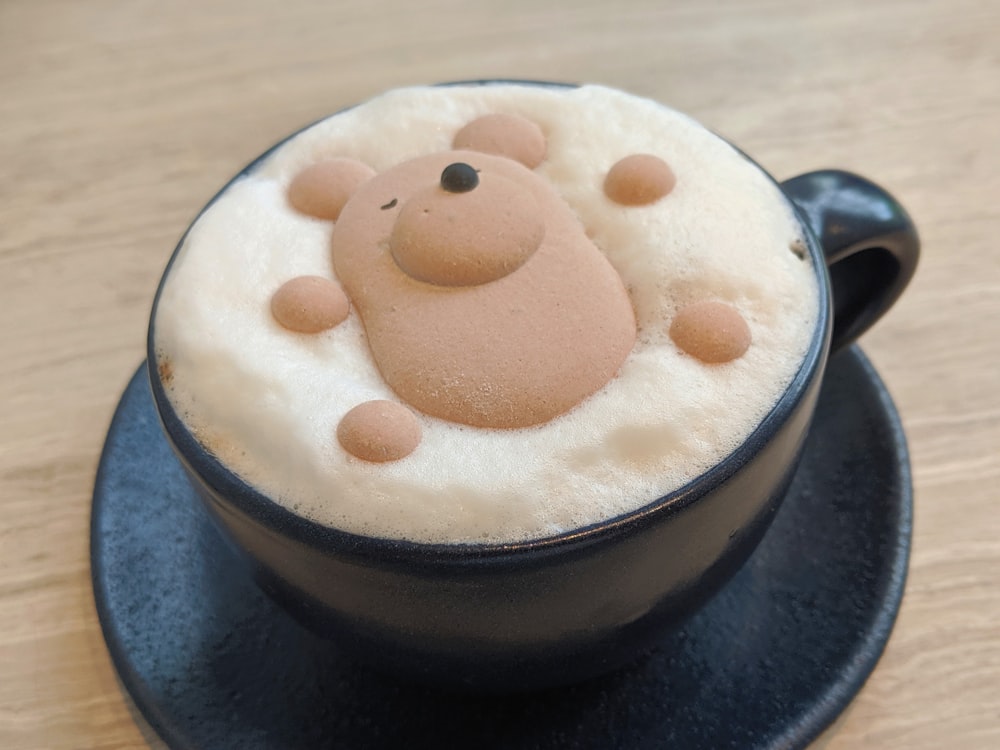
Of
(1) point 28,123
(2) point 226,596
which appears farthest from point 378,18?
(2) point 226,596

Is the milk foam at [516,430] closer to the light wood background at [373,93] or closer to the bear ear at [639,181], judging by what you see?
the bear ear at [639,181]

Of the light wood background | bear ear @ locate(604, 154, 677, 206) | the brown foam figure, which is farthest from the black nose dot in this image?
the light wood background

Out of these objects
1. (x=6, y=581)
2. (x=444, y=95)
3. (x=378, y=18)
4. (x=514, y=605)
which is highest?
(x=444, y=95)

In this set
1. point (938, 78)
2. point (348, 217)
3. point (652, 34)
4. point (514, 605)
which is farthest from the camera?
point (652, 34)

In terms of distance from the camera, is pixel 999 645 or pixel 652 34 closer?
pixel 999 645

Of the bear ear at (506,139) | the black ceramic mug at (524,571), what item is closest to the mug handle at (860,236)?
the black ceramic mug at (524,571)

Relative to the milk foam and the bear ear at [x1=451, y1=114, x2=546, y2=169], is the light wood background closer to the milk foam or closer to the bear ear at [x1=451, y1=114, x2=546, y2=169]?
the milk foam

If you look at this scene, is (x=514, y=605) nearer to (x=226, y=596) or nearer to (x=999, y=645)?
(x=226, y=596)
